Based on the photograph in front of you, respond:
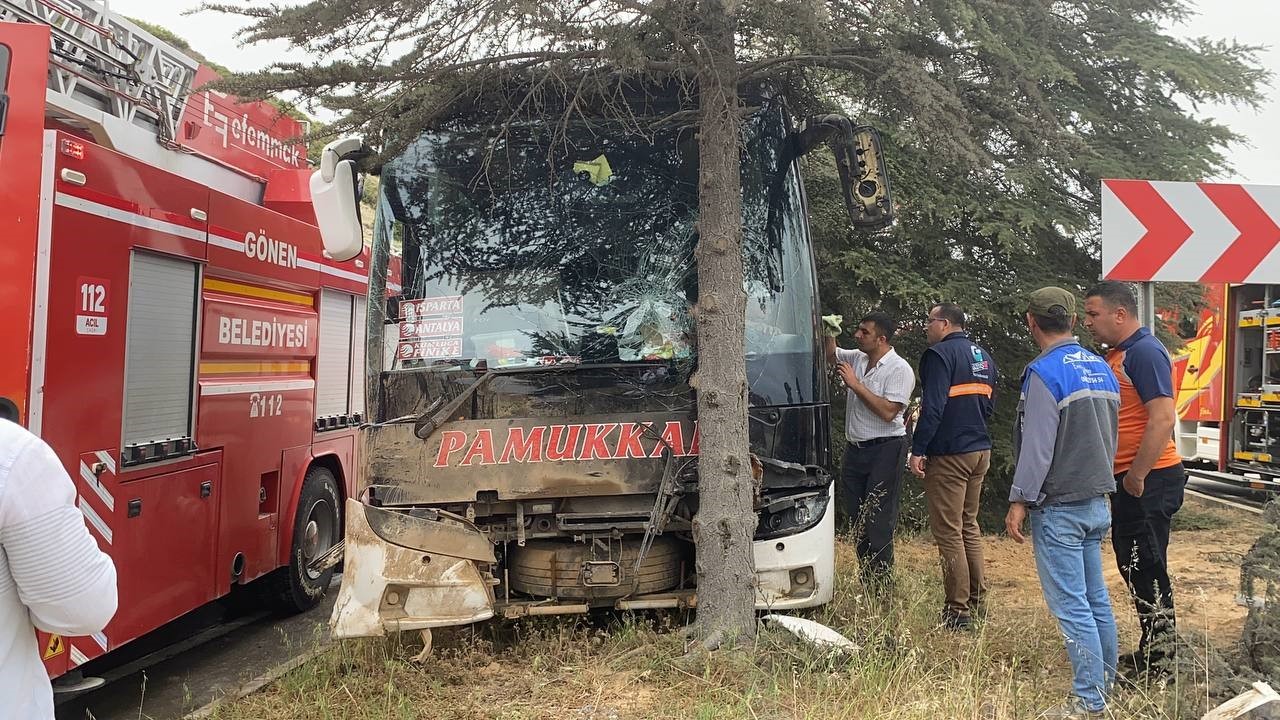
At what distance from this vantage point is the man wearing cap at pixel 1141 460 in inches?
157

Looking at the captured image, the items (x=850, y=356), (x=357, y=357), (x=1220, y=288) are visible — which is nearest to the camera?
(x=850, y=356)

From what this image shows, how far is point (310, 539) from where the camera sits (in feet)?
21.7

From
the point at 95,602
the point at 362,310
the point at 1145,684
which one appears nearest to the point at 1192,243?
the point at 1145,684

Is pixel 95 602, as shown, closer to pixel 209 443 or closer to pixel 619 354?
pixel 619 354

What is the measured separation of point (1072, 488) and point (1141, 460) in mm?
478

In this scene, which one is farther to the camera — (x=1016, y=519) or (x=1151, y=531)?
(x=1151, y=531)

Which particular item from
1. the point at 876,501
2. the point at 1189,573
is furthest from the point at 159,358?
the point at 1189,573

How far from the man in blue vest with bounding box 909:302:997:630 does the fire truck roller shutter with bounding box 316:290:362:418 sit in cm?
412

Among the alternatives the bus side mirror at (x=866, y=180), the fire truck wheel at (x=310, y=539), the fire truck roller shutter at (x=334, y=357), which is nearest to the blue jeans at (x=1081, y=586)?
the bus side mirror at (x=866, y=180)

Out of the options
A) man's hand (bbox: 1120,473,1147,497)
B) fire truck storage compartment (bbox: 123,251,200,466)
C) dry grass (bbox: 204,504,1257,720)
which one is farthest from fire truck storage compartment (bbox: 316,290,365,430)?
man's hand (bbox: 1120,473,1147,497)

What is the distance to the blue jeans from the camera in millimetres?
3689

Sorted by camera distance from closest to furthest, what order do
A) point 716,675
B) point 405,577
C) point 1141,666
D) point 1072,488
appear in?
point 1072,488, point 716,675, point 405,577, point 1141,666

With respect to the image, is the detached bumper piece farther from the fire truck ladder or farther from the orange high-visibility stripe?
the fire truck ladder

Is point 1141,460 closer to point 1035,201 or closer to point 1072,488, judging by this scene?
point 1072,488
